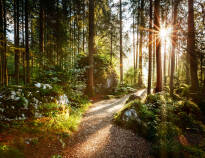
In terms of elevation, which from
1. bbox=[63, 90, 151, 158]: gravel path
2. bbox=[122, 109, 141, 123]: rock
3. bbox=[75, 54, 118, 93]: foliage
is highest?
bbox=[75, 54, 118, 93]: foliage

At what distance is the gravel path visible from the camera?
330cm

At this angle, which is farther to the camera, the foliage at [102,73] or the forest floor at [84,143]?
the foliage at [102,73]

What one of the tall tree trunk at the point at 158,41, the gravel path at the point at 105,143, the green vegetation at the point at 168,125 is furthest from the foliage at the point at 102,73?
the gravel path at the point at 105,143

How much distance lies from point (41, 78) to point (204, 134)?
9.16m

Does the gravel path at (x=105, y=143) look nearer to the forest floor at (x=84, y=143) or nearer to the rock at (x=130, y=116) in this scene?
the forest floor at (x=84, y=143)

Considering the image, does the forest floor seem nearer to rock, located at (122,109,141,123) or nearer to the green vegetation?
the green vegetation

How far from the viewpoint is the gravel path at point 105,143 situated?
3305 millimetres

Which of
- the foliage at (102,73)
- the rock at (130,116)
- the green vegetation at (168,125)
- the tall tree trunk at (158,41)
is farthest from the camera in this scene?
the foliage at (102,73)

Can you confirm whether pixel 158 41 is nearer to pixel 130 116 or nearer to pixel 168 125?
pixel 168 125

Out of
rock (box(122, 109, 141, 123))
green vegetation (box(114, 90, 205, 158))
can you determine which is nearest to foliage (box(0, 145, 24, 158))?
green vegetation (box(114, 90, 205, 158))

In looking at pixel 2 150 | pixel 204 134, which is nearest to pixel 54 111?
pixel 2 150

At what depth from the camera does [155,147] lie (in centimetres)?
341

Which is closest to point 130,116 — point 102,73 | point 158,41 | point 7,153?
point 7,153

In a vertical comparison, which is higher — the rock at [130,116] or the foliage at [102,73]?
the foliage at [102,73]
